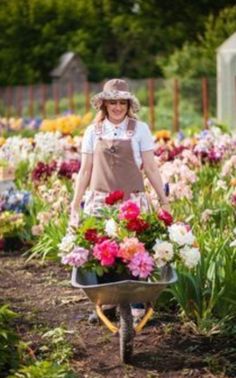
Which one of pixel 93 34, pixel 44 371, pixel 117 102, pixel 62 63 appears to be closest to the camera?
pixel 44 371

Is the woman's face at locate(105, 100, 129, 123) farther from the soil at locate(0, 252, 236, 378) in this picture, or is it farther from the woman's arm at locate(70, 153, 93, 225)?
the soil at locate(0, 252, 236, 378)

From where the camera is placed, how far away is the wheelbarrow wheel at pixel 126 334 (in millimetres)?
4992

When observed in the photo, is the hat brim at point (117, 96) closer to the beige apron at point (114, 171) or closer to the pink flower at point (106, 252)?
the beige apron at point (114, 171)

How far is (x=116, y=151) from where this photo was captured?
5.79m

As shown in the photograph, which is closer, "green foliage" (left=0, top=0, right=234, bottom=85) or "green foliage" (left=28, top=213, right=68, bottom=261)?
"green foliage" (left=28, top=213, right=68, bottom=261)

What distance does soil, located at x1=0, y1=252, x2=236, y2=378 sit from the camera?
4941 mm

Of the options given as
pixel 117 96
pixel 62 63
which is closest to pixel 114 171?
pixel 117 96

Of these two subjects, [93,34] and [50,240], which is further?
[93,34]

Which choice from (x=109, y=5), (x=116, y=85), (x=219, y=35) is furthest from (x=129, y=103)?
(x=109, y=5)

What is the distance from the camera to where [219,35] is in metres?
29.7

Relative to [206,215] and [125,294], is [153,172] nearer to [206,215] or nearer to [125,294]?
[206,215]

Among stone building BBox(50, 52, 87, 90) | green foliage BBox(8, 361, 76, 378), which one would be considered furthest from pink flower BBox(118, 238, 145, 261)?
stone building BBox(50, 52, 87, 90)

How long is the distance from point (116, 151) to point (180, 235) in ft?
3.16

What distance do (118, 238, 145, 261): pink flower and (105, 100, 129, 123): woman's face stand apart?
1.06 m
